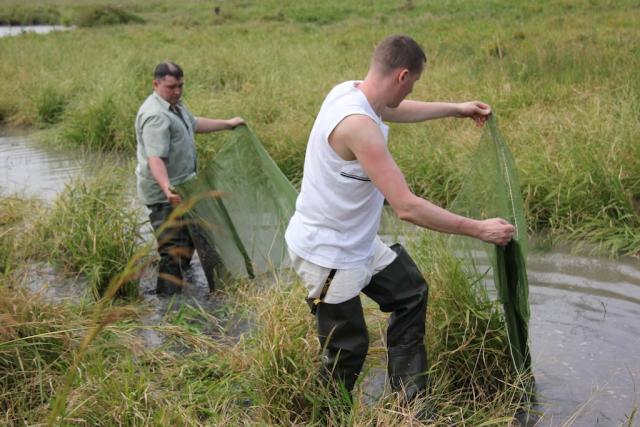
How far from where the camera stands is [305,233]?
3029mm

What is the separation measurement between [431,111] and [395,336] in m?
1.07

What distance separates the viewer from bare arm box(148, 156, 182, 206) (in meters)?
4.49

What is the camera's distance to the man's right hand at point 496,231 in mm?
2832

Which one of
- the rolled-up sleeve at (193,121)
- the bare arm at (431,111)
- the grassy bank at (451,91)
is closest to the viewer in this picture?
the bare arm at (431,111)

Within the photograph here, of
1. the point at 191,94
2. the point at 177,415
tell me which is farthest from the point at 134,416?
the point at 191,94

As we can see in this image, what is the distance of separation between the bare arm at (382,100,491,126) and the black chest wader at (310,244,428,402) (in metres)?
0.63

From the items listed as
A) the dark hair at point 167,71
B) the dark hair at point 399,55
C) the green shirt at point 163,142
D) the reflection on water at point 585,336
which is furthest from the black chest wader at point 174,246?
the dark hair at point 399,55

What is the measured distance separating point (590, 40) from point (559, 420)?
840cm

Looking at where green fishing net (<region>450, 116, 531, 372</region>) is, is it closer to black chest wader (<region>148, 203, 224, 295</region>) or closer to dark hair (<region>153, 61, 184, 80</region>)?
black chest wader (<region>148, 203, 224, 295</region>)

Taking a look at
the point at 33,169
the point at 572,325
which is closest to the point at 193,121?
the point at 572,325

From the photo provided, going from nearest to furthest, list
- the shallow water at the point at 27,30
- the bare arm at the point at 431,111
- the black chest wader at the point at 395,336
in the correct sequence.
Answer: the black chest wader at the point at 395,336
the bare arm at the point at 431,111
the shallow water at the point at 27,30

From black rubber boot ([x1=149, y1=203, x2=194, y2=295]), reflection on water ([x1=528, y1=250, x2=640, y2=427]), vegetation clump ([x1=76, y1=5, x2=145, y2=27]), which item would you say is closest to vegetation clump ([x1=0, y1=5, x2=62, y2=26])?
vegetation clump ([x1=76, y1=5, x2=145, y2=27])

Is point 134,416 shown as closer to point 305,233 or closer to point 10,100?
point 305,233

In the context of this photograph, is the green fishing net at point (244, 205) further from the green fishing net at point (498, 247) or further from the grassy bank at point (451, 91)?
the grassy bank at point (451, 91)
